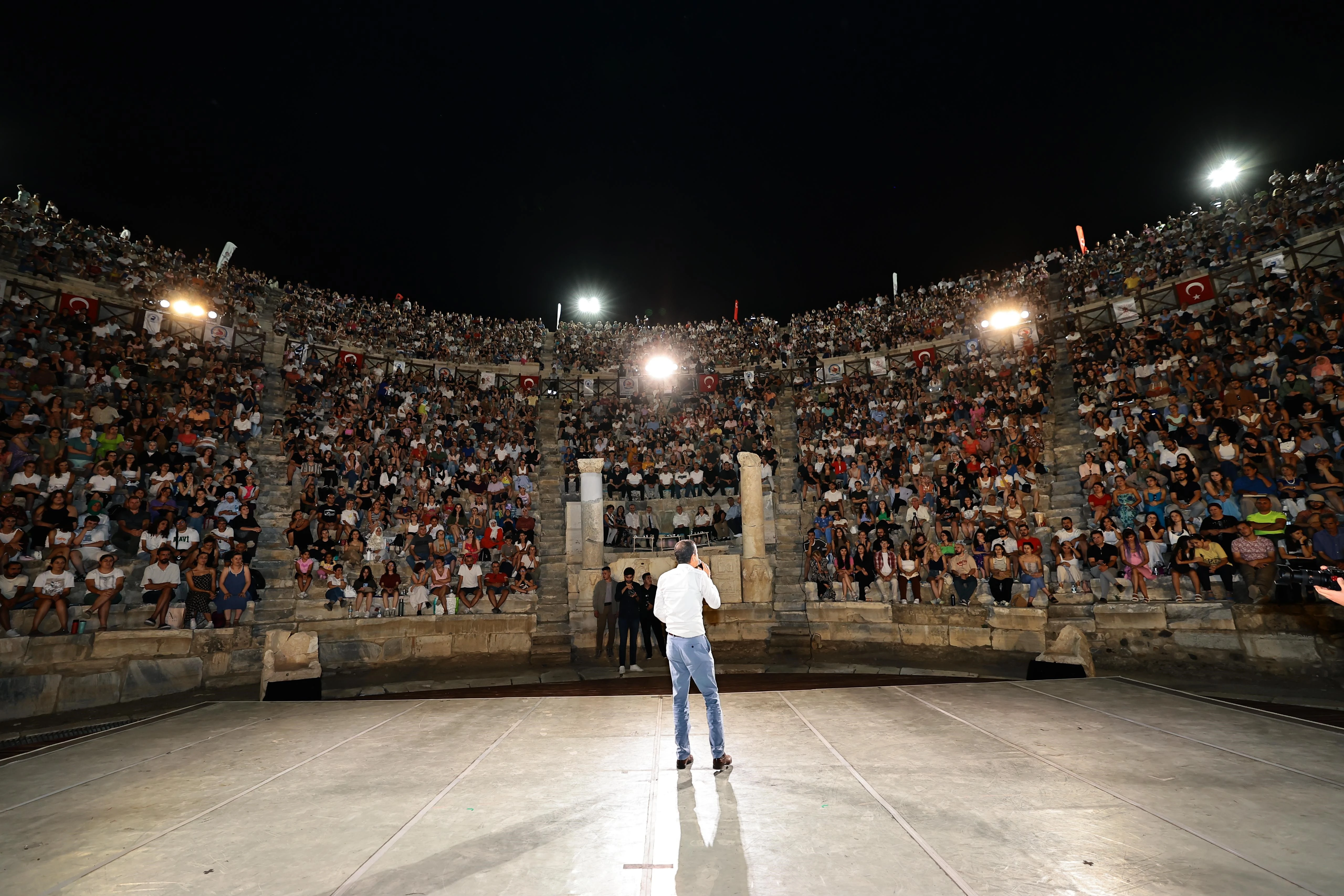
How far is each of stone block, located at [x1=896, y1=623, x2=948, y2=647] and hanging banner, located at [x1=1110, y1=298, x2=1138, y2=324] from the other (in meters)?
10.8

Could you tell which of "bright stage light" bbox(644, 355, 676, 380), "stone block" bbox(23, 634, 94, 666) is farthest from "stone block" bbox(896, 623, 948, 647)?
"stone block" bbox(23, 634, 94, 666)

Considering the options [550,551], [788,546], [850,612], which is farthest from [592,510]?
[850,612]

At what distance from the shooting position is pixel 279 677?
→ 302 inches

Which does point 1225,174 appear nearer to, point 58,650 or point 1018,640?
point 1018,640

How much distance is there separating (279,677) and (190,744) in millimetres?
2627

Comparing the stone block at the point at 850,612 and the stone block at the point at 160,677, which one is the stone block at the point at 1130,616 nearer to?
the stone block at the point at 850,612

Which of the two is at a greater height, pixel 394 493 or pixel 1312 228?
pixel 1312 228


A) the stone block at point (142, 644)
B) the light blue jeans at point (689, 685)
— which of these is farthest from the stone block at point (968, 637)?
the stone block at point (142, 644)

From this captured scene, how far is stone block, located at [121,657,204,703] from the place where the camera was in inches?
328

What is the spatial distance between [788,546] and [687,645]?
34.3 ft

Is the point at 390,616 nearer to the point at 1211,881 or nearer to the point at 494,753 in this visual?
the point at 494,753

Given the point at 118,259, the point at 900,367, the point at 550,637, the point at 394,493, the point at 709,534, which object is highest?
the point at 118,259

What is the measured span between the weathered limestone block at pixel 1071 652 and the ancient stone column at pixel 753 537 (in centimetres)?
608

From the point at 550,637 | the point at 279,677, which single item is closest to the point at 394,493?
the point at 550,637
